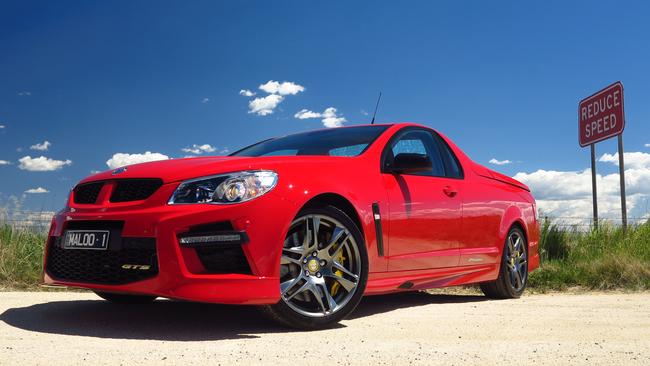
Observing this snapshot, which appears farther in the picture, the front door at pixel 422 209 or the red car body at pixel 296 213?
the front door at pixel 422 209

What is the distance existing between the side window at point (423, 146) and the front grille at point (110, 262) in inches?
93.7

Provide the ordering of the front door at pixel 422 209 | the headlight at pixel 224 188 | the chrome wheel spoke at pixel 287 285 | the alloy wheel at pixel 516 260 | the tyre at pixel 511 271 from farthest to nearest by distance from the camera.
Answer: the alloy wheel at pixel 516 260
the tyre at pixel 511 271
the front door at pixel 422 209
the chrome wheel spoke at pixel 287 285
the headlight at pixel 224 188

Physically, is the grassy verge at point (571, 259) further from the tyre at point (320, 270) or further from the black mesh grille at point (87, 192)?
the tyre at point (320, 270)

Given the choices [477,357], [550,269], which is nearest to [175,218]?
→ [477,357]

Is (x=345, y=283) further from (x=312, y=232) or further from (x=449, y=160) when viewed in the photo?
(x=449, y=160)

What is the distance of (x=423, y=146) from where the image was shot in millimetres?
5992

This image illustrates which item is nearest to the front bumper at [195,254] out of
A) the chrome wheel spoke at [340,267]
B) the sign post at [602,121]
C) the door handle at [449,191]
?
the chrome wheel spoke at [340,267]

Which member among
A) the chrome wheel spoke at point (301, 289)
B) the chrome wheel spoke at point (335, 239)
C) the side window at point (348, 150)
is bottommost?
the chrome wheel spoke at point (301, 289)

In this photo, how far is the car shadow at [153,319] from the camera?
13.5 ft

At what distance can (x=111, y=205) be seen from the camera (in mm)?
4188

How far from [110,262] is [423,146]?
10.0 ft

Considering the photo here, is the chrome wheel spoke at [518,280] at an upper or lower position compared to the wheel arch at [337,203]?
lower

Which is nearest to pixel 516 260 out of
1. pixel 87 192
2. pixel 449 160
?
pixel 449 160

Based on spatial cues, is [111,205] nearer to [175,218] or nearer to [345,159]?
[175,218]
